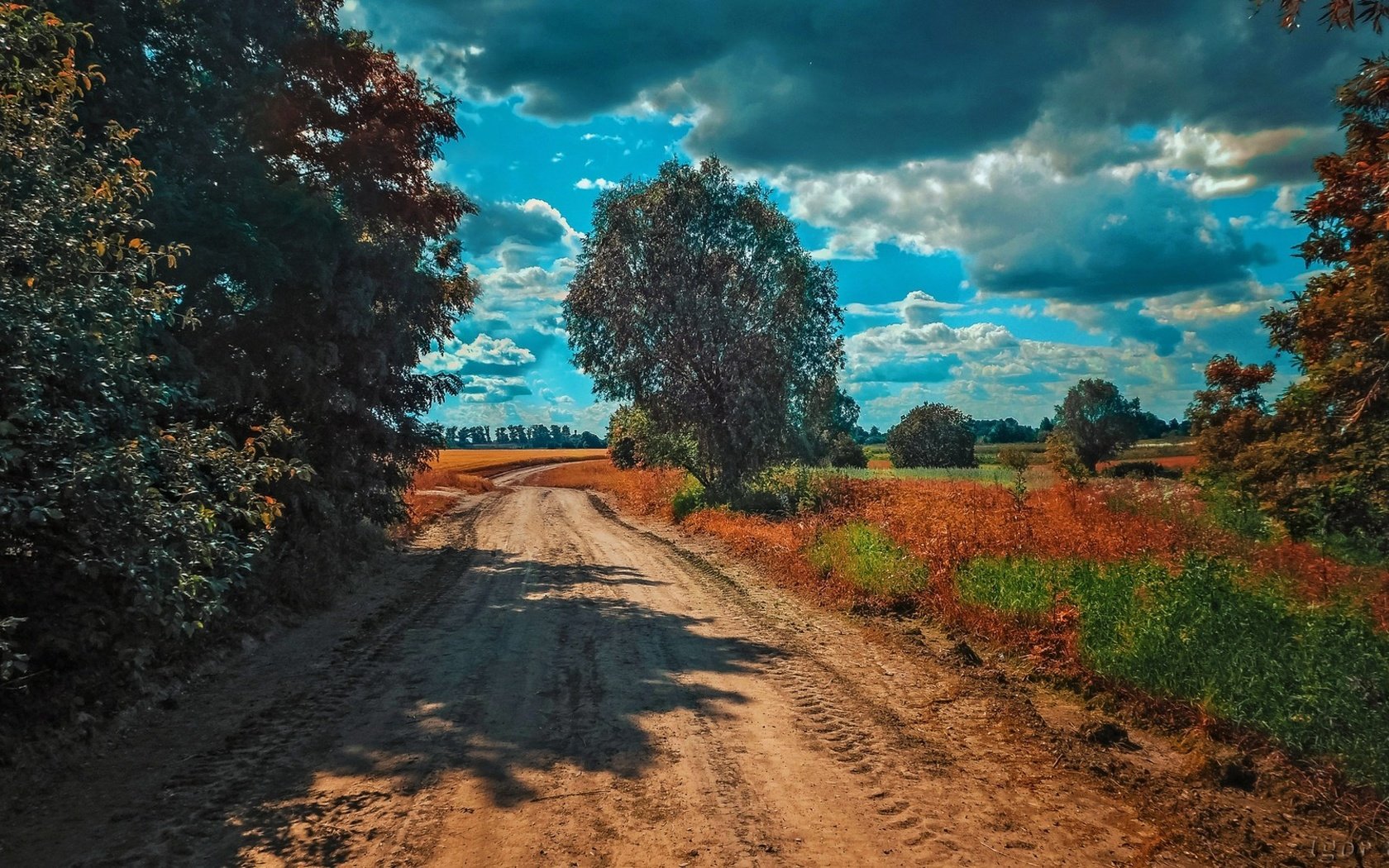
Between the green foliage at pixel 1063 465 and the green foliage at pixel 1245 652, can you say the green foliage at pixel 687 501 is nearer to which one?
the green foliage at pixel 1063 465

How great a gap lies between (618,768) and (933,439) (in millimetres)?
77772

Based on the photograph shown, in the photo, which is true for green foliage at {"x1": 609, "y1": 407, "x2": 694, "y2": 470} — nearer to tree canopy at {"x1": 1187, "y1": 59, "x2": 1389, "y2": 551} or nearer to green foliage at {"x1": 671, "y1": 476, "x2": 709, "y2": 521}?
green foliage at {"x1": 671, "y1": 476, "x2": 709, "y2": 521}

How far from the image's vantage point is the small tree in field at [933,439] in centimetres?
7812

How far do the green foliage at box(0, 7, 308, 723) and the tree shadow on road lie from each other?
5.11ft

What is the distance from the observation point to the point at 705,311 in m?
24.7

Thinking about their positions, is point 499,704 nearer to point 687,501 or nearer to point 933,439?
point 687,501

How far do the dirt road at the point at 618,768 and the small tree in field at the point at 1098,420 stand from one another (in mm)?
66677

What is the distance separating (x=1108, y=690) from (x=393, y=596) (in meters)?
10.0

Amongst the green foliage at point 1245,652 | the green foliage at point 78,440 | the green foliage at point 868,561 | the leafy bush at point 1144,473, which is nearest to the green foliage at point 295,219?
the green foliage at point 78,440

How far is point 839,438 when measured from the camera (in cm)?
3566

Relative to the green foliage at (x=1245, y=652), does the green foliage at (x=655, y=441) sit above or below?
above

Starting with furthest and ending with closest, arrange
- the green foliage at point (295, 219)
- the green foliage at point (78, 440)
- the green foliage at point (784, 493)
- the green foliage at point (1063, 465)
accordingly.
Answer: the green foliage at point (1063, 465) → the green foliage at point (784, 493) → the green foliage at point (295, 219) → the green foliage at point (78, 440)

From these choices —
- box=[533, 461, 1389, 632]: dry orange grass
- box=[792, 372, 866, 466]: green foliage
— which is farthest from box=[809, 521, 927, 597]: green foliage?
box=[792, 372, 866, 466]: green foliage

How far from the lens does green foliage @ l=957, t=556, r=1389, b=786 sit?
17.4 feet
